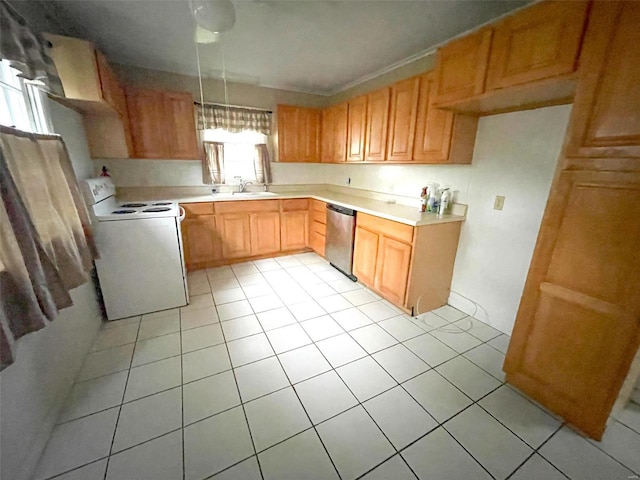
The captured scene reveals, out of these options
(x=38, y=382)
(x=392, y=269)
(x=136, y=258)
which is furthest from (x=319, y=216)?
(x=38, y=382)

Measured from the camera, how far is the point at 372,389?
1618 mm

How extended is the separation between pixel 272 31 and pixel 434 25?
4.29ft

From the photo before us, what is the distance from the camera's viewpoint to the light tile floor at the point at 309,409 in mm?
1205

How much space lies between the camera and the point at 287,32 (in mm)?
2201

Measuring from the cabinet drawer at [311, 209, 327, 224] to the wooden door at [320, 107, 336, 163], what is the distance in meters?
0.80

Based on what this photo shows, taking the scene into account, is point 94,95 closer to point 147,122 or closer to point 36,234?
point 147,122

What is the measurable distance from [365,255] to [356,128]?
5.19 feet

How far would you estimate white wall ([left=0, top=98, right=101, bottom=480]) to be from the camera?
1.06 metres

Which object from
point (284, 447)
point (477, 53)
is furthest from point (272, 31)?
point (284, 447)

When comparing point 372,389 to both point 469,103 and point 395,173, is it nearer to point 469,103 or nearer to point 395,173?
point 469,103

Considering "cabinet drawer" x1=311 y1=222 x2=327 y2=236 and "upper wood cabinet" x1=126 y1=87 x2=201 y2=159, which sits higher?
"upper wood cabinet" x1=126 y1=87 x2=201 y2=159

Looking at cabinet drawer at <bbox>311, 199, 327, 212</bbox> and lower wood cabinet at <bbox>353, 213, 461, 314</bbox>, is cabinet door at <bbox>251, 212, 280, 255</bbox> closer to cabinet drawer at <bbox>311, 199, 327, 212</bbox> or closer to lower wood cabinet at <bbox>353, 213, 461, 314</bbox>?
cabinet drawer at <bbox>311, 199, 327, 212</bbox>

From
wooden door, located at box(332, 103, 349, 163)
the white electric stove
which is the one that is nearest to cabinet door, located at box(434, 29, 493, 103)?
wooden door, located at box(332, 103, 349, 163)

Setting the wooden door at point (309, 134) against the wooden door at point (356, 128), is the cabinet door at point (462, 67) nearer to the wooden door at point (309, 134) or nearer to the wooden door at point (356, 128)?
the wooden door at point (356, 128)
